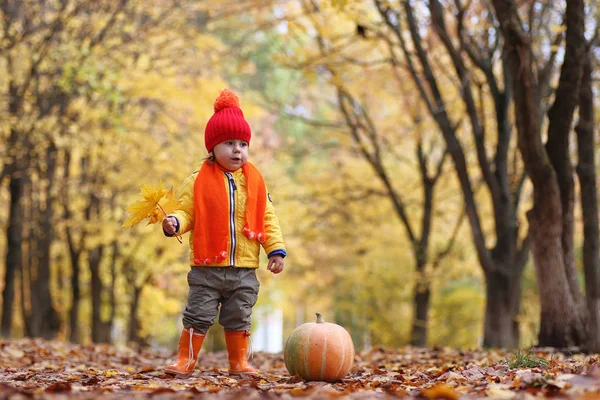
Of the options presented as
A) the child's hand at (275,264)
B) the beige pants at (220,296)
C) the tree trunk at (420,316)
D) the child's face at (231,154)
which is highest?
the child's face at (231,154)

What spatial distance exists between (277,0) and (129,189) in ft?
19.7

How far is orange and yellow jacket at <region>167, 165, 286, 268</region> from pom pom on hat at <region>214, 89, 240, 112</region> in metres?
0.50

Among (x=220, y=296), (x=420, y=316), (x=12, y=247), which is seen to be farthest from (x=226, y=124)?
(x=420, y=316)

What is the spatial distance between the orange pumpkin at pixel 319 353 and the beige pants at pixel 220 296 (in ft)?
1.60

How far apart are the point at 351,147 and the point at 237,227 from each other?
35.8 feet

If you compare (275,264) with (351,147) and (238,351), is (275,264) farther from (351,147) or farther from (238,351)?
(351,147)

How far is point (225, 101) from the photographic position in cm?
546

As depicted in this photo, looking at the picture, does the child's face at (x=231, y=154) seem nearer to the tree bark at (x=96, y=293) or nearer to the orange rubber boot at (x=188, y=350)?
the orange rubber boot at (x=188, y=350)

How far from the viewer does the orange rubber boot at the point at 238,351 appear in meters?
5.32

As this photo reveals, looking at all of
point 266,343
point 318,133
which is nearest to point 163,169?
point 318,133

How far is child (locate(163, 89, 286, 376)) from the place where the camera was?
204 inches

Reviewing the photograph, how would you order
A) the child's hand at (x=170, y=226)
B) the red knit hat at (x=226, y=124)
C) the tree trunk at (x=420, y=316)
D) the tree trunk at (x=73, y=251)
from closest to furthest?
the child's hand at (x=170, y=226)
the red knit hat at (x=226, y=124)
the tree trunk at (x=420, y=316)
the tree trunk at (x=73, y=251)

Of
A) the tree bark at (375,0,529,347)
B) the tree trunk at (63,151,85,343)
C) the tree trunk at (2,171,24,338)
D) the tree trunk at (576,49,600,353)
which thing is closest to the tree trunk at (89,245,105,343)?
the tree trunk at (63,151,85,343)

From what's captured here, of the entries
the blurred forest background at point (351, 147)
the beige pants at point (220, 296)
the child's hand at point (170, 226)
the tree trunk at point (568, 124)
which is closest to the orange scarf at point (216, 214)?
the beige pants at point (220, 296)
